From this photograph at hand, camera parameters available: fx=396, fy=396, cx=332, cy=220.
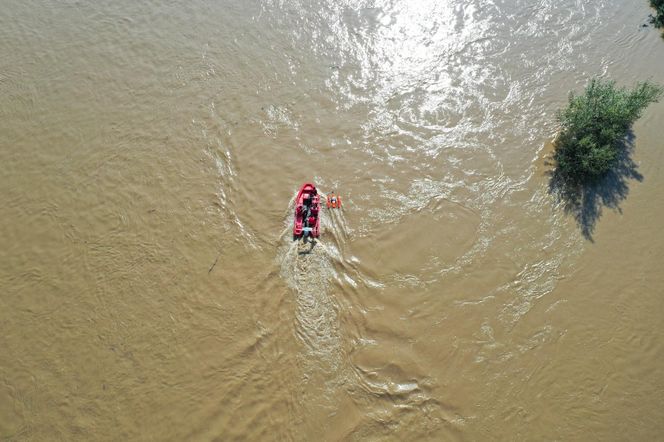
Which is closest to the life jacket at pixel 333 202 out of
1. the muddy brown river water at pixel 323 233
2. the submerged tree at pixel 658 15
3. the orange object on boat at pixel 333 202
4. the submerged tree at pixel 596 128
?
the orange object on boat at pixel 333 202

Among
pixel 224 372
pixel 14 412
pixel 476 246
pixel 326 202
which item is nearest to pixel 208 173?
pixel 326 202

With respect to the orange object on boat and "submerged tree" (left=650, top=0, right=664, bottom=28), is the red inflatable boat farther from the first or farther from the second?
"submerged tree" (left=650, top=0, right=664, bottom=28)

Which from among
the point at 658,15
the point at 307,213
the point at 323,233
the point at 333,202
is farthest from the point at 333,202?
the point at 658,15

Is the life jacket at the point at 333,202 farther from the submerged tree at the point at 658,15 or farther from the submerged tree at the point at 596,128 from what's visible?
the submerged tree at the point at 658,15

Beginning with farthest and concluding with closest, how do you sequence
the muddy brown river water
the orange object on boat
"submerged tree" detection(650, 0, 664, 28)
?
"submerged tree" detection(650, 0, 664, 28), the orange object on boat, the muddy brown river water

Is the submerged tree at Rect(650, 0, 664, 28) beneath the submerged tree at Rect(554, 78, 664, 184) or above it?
above

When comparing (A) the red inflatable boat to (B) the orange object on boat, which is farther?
(B) the orange object on boat

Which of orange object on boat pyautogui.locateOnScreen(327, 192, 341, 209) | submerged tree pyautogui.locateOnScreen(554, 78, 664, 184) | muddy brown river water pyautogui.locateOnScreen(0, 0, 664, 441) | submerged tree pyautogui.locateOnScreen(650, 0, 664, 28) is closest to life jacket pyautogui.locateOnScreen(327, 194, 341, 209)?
orange object on boat pyautogui.locateOnScreen(327, 192, 341, 209)

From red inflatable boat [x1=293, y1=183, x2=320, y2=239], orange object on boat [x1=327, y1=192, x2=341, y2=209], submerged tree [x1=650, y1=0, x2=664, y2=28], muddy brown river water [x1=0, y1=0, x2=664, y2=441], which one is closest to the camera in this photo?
muddy brown river water [x1=0, y1=0, x2=664, y2=441]
